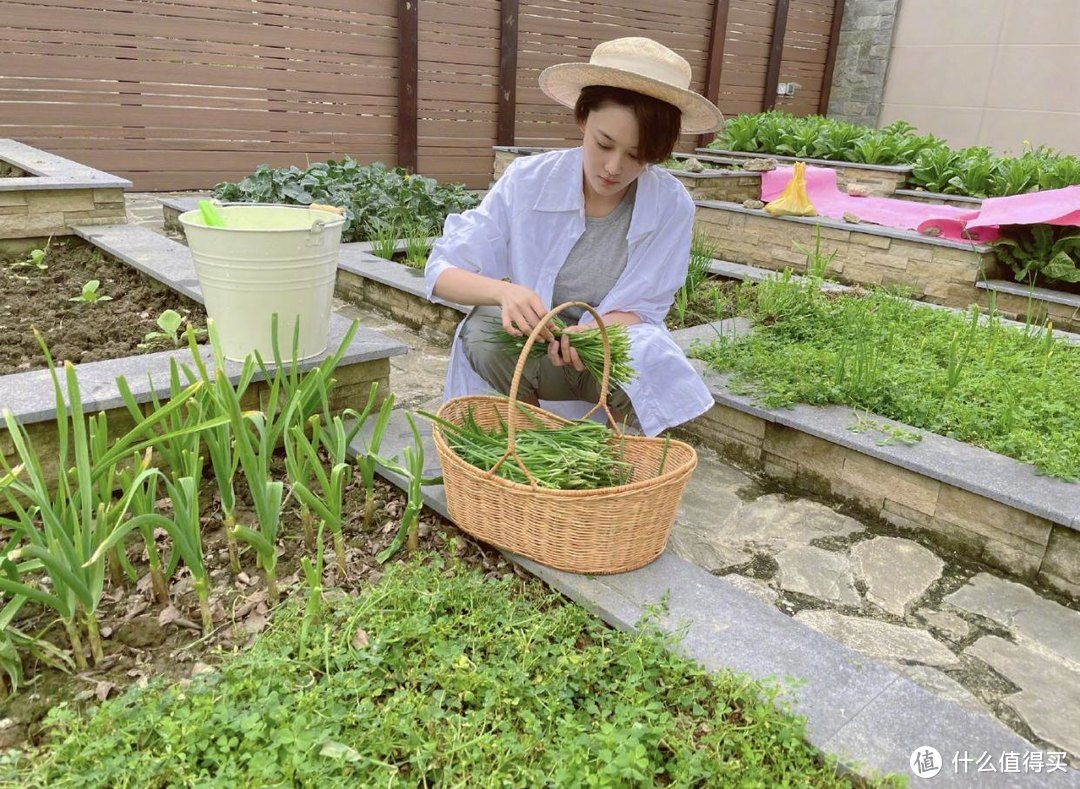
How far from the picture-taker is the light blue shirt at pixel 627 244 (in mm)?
2215

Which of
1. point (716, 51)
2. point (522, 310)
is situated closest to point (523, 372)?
point (522, 310)

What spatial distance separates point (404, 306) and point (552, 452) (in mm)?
2331

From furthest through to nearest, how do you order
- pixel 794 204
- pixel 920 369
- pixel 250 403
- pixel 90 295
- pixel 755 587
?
pixel 794 204 → pixel 90 295 → pixel 920 369 → pixel 250 403 → pixel 755 587

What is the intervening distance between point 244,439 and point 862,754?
133 cm

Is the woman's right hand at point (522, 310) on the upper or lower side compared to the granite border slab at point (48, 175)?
lower

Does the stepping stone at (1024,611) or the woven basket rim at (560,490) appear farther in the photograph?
the stepping stone at (1024,611)

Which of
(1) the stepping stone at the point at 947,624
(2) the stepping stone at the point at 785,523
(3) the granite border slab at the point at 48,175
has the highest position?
(3) the granite border slab at the point at 48,175

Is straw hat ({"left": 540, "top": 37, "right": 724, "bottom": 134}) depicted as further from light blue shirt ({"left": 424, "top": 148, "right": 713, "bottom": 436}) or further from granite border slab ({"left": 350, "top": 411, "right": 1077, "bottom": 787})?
granite border slab ({"left": 350, "top": 411, "right": 1077, "bottom": 787})

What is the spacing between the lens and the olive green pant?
2.27 m

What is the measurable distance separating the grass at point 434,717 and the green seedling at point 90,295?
207 cm

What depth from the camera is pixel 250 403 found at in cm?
224

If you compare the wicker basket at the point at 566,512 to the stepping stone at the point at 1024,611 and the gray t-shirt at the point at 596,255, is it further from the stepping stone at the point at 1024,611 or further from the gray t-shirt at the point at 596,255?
the stepping stone at the point at 1024,611

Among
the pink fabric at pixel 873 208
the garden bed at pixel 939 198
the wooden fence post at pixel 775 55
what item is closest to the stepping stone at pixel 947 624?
the pink fabric at pixel 873 208

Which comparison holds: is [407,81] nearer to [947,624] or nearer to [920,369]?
[920,369]
